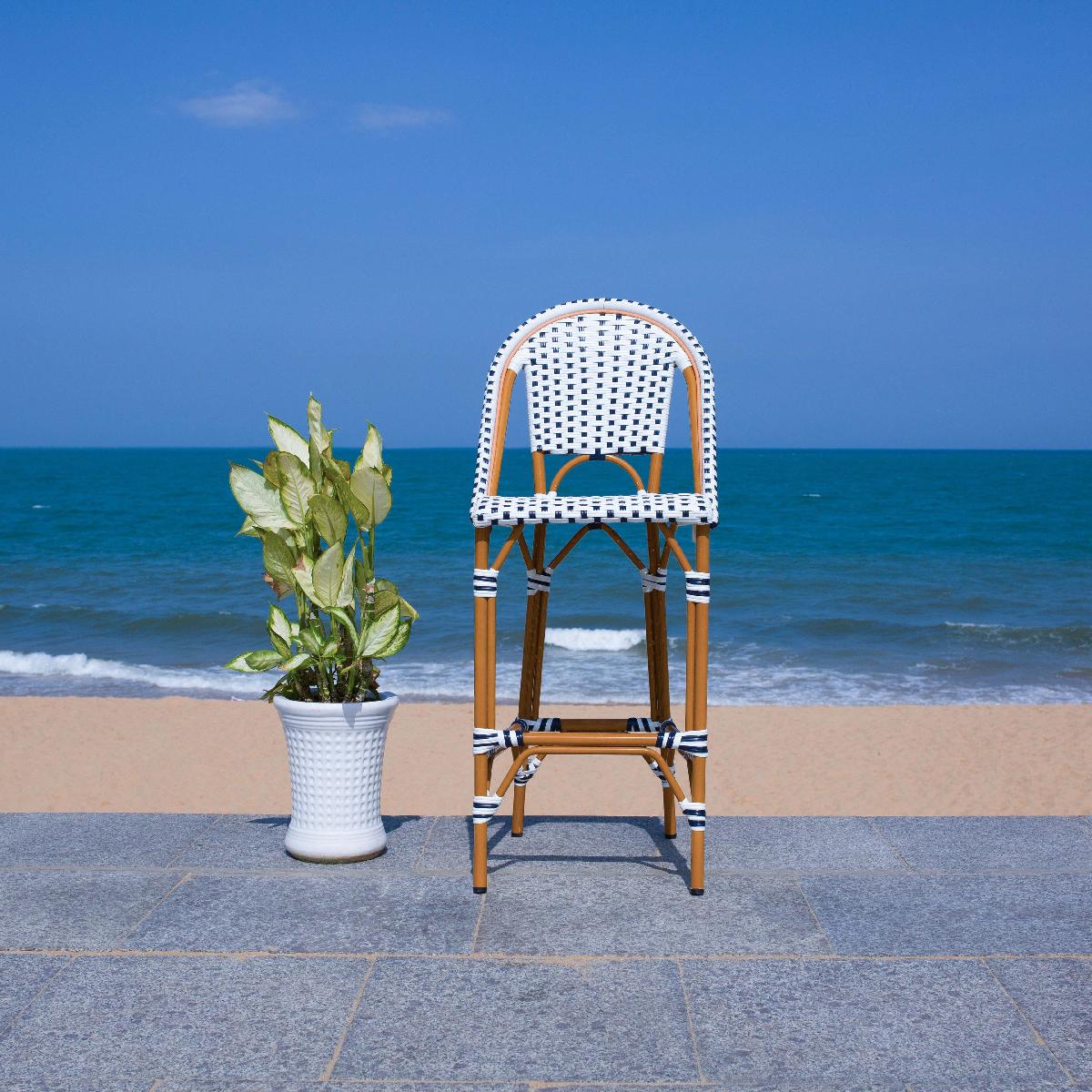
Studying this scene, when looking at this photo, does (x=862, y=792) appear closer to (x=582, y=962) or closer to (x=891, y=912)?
(x=891, y=912)

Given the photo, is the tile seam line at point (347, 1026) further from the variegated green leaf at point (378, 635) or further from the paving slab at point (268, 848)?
the variegated green leaf at point (378, 635)

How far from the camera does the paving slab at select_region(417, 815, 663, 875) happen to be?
3.13 metres

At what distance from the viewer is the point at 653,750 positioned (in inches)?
115

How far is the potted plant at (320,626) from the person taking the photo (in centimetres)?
314

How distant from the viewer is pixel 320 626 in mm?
3252

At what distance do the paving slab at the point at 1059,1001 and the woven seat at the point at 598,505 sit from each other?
0.74 m

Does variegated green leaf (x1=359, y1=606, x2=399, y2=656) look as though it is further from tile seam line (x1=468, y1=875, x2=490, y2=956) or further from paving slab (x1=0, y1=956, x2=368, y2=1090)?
paving slab (x1=0, y1=956, x2=368, y2=1090)

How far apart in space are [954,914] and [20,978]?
201 centimetres

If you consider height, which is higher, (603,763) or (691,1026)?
(691,1026)

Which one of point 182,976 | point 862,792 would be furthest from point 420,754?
point 182,976

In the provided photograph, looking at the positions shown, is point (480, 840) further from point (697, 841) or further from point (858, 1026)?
point (858, 1026)

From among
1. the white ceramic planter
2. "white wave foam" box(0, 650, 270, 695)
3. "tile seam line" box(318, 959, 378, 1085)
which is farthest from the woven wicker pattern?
"white wave foam" box(0, 650, 270, 695)

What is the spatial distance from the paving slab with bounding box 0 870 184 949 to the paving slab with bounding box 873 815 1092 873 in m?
Result: 1.92

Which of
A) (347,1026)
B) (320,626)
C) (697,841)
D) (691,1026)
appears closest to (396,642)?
(320,626)
